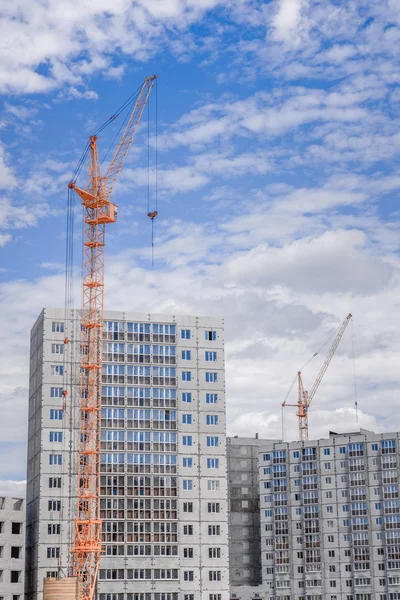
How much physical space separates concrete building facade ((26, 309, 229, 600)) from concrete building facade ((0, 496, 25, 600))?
118 inches

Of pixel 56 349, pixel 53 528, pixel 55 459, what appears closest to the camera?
Result: pixel 53 528

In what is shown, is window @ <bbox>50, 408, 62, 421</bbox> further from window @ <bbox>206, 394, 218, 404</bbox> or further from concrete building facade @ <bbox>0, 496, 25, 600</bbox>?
window @ <bbox>206, 394, 218, 404</bbox>

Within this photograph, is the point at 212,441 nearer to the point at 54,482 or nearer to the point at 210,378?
the point at 210,378

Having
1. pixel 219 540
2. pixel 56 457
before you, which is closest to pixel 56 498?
pixel 56 457

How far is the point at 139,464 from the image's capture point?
19188 cm

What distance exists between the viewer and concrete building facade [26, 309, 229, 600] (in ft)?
607

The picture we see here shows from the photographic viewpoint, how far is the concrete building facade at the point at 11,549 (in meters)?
179

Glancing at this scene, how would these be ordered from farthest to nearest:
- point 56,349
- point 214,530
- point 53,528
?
point 214,530
point 56,349
point 53,528

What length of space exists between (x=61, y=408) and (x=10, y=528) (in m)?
23.6

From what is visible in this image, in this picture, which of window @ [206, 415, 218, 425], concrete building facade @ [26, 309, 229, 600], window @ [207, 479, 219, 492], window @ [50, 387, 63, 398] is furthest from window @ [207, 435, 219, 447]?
window @ [50, 387, 63, 398]

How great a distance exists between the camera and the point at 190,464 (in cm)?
19488

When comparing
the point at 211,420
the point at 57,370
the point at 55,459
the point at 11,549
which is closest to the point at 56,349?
the point at 57,370

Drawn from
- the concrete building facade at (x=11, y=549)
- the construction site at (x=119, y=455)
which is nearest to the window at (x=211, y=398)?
the construction site at (x=119, y=455)

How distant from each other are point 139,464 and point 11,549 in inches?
1109
